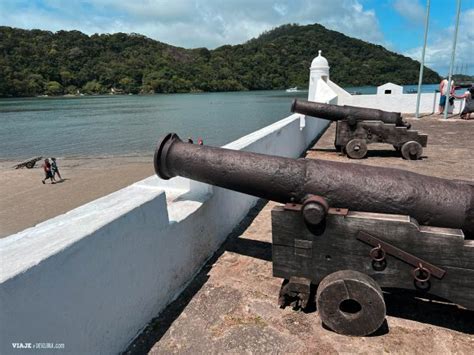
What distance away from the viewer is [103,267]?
2062mm

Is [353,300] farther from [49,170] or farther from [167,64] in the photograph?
[167,64]

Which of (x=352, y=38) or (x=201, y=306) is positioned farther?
(x=352, y=38)

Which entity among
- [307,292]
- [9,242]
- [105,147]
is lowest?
[105,147]

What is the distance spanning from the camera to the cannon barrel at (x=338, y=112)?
7.36 m

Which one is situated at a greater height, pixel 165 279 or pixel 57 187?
pixel 165 279

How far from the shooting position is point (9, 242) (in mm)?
1865

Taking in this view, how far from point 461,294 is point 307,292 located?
37.1 inches

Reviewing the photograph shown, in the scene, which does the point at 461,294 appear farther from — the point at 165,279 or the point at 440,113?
the point at 440,113

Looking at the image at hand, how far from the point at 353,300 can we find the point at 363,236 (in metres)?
0.43

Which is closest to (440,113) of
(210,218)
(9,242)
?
(210,218)

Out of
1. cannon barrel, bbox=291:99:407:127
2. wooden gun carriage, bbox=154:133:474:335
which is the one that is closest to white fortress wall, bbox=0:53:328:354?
wooden gun carriage, bbox=154:133:474:335

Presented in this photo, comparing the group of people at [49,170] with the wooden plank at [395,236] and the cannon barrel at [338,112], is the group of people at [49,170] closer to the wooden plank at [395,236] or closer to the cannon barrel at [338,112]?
the cannon barrel at [338,112]

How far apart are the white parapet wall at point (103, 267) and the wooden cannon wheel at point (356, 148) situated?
15.5 ft

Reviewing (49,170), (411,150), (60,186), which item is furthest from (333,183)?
(49,170)
